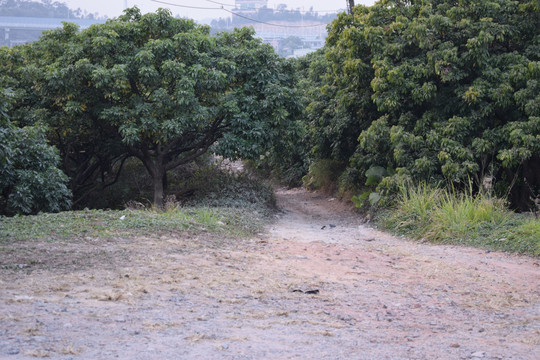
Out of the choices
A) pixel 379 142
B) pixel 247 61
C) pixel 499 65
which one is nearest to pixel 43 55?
pixel 247 61

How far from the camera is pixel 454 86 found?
1277 centimetres

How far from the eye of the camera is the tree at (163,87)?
12945mm

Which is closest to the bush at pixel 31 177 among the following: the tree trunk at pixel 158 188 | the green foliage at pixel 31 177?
the green foliage at pixel 31 177

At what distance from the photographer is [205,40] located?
45.8 ft

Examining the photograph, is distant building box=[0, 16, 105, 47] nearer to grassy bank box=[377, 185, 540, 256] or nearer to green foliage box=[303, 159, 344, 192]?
green foliage box=[303, 159, 344, 192]

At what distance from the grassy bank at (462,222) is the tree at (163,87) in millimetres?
4463

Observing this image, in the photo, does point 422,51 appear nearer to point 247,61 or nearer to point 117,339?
point 247,61

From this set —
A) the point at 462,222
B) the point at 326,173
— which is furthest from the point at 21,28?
the point at 462,222

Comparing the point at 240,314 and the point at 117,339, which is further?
the point at 240,314

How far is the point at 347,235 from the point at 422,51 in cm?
495

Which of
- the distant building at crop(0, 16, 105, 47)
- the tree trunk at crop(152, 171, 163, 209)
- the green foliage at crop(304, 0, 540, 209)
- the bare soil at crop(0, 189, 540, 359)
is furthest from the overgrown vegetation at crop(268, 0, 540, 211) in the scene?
the distant building at crop(0, 16, 105, 47)

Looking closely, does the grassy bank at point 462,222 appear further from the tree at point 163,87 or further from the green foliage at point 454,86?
the tree at point 163,87

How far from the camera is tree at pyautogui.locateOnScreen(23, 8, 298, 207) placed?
42.5 feet

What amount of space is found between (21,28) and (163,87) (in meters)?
53.2
